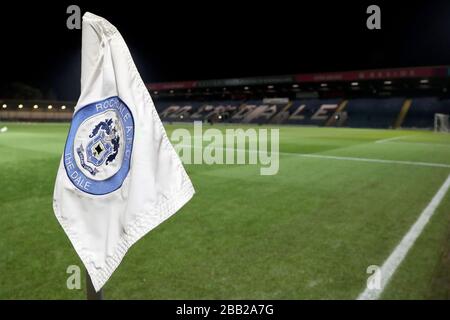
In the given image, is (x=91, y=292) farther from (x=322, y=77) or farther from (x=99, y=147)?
(x=322, y=77)

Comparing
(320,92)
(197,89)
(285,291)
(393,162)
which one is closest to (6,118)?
(197,89)

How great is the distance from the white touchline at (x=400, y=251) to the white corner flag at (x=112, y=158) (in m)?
2.02

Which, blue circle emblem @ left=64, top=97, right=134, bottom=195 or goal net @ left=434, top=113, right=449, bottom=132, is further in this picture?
goal net @ left=434, top=113, right=449, bottom=132

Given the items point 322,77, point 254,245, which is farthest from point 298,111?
point 254,245

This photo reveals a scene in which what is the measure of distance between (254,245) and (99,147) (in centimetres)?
264

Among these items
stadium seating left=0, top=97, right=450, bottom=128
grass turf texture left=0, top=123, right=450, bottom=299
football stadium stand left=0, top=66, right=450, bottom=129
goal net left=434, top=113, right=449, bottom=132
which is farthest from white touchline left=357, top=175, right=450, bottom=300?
stadium seating left=0, top=97, right=450, bottom=128

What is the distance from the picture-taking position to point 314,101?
53.9 m

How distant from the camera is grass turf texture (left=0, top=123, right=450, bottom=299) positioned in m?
2.91

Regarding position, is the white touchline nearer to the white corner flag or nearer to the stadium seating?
the white corner flag

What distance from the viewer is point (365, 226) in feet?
15.0

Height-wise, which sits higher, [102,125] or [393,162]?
[102,125]

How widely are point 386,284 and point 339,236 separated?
3.98 feet

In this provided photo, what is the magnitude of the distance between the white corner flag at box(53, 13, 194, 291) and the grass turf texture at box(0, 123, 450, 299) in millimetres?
1298
